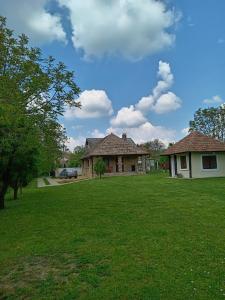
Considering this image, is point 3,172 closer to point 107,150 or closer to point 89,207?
point 89,207

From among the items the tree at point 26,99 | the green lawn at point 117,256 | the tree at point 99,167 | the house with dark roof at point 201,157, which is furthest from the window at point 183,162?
the green lawn at point 117,256

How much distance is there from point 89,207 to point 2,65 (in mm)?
6084

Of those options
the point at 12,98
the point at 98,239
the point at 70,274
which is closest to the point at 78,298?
the point at 70,274

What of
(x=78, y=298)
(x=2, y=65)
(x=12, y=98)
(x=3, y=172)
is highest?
(x=2, y=65)

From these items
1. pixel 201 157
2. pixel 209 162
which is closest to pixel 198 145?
pixel 201 157

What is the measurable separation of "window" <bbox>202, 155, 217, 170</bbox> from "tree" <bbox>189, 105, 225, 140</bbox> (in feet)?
98.8

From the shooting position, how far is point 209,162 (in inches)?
1124

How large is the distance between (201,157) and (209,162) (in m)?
0.94

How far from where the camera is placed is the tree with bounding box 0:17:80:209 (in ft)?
37.9

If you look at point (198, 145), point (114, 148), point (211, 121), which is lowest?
point (198, 145)

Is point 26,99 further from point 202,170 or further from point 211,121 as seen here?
point 211,121

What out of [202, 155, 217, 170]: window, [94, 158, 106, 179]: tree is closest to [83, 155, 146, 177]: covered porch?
[94, 158, 106, 179]: tree

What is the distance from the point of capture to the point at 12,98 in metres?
10.5

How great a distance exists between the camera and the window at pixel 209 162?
1119 inches
